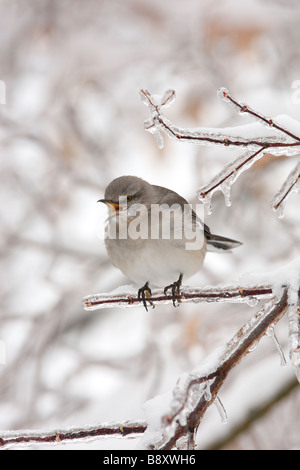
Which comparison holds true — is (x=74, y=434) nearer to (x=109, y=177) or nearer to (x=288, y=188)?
(x=288, y=188)

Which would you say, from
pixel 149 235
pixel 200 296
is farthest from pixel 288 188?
pixel 149 235

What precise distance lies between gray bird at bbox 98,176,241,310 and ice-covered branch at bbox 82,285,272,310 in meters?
0.73

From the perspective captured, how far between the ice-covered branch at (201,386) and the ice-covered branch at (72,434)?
0.32 feet

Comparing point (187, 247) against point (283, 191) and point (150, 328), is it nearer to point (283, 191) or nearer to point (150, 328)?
point (283, 191)

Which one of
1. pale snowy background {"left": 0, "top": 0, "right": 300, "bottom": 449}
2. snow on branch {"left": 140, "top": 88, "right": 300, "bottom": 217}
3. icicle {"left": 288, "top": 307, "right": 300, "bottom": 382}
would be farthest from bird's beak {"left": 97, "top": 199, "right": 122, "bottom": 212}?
icicle {"left": 288, "top": 307, "right": 300, "bottom": 382}

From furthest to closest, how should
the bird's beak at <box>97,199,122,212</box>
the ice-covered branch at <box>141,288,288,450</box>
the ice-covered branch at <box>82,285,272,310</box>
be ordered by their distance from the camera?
the bird's beak at <box>97,199,122,212</box> < the ice-covered branch at <box>82,285,272,310</box> < the ice-covered branch at <box>141,288,288,450</box>

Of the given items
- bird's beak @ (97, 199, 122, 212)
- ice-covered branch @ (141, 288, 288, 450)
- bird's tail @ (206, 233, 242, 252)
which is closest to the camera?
ice-covered branch @ (141, 288, 288, 450)

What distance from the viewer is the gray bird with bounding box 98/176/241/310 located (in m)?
2.88

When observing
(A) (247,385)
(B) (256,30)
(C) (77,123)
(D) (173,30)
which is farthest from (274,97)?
(A) (247,385)

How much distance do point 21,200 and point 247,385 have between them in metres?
3.49

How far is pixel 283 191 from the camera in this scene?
1.57 m

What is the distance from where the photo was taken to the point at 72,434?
137 centimetres

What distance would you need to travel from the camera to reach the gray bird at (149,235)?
2.88 meters

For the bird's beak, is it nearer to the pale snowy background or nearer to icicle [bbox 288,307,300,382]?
the pale snowy background
